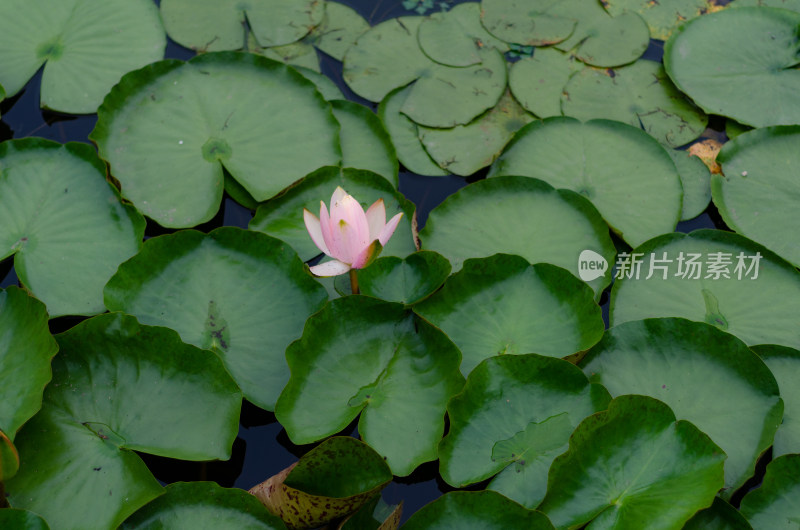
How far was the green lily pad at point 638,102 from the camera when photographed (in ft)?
8.84

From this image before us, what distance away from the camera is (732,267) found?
227cm

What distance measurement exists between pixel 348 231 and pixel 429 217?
565 mm

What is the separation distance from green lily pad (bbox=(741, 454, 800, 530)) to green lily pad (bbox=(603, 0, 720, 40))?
6.42ft

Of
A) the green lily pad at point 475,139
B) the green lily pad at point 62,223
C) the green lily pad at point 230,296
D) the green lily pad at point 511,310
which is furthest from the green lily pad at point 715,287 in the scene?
the green lily pad at point 62,223

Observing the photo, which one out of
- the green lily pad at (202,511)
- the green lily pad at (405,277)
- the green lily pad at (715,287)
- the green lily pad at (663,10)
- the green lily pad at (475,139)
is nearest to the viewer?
the green lily pad at (202,511)

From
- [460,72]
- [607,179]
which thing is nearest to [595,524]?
[607,179]

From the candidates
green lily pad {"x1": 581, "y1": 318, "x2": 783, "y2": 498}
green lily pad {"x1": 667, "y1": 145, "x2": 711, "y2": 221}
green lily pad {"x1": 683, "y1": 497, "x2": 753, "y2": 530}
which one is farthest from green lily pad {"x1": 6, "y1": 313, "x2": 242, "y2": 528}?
green lily pad {"x1": 667, "y1": 145, "x2": 711, "y2": 221}

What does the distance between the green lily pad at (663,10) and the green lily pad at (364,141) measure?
4.25ft

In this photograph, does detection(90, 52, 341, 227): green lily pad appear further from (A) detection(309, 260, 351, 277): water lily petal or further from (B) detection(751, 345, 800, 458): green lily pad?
(B) detection(751, 345, 800, 458): green lily pad

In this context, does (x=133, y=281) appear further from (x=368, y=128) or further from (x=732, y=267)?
(x=732, y=267)

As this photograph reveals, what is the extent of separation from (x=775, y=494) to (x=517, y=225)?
1.10m

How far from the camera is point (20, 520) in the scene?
158 centimetres

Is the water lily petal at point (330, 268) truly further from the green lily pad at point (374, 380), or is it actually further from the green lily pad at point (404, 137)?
the green lily pad at point (404, 137)

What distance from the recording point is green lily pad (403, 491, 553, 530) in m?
1.65
